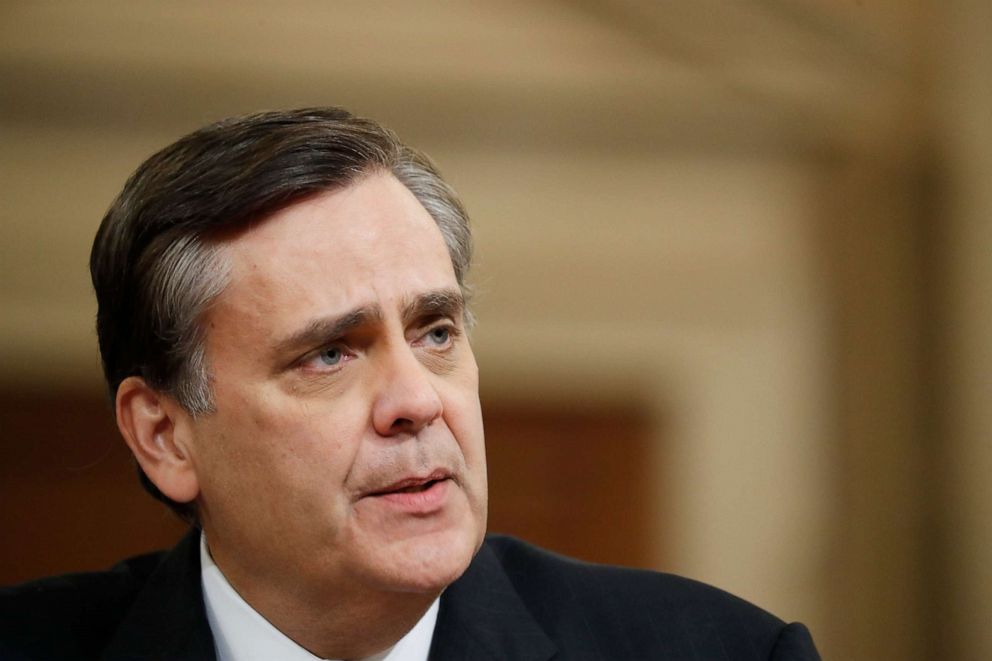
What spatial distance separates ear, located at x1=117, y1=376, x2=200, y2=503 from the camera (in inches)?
70.8

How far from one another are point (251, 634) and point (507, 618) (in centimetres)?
36

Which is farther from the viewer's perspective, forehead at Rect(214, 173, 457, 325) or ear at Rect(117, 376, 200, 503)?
ear at Rect(117, 376, 200, 503)

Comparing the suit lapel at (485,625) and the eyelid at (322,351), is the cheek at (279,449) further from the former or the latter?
the suit lapel at (485,625)

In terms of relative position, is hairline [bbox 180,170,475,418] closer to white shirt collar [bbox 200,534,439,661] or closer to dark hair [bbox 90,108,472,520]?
dark hair [bbox 90,108,472,520]

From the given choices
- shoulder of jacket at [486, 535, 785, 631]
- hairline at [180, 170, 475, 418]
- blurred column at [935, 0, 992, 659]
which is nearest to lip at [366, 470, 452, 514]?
hairline at [180, 170, 475, 418]

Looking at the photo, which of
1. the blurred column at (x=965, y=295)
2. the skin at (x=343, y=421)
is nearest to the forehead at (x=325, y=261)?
the skin at (x=343, y=421)

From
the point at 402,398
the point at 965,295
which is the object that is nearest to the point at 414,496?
the point at 402,398

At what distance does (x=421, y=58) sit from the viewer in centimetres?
332

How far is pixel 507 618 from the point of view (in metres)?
1.87

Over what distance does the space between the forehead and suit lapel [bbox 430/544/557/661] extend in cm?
47

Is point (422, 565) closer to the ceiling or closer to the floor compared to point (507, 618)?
closer to the ceiling

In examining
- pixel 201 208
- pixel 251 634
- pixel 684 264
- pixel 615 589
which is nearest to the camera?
pixel 201 208

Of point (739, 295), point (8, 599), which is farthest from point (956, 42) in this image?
point (8, 599)

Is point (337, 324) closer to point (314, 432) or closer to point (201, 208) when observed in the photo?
point (314, 432)
